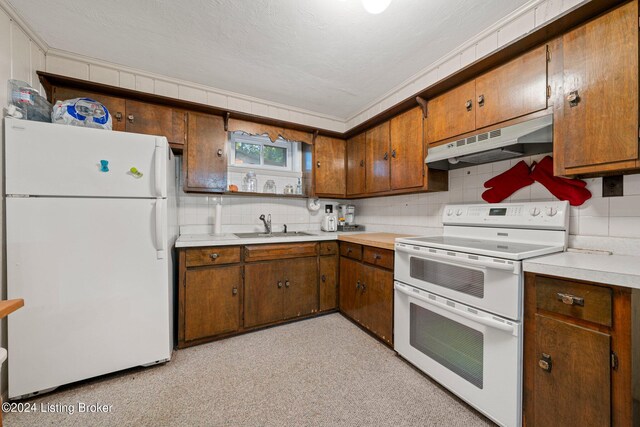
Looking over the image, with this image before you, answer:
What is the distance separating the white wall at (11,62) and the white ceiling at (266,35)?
11cm

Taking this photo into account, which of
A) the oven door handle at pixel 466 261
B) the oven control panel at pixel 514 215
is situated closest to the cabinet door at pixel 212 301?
the oven door handle at pixel 466 261

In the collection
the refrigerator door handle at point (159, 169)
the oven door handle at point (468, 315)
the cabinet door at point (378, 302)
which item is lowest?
the cabinet door at point (378, 302)

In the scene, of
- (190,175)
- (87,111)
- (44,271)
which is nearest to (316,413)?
(44,271)

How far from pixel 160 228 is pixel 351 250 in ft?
5.48

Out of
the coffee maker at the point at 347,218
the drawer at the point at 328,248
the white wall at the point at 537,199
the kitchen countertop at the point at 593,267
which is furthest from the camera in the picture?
the coffee maker at the point at 347,218

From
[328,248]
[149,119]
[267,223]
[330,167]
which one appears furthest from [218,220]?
[330,167]

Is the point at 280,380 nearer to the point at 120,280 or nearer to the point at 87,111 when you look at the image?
the point at 120,280

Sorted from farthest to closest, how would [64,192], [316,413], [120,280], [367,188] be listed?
[367,188] < [120,280] < [64,192] < [316,413]

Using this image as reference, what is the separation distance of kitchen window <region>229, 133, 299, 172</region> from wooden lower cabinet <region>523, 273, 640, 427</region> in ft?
8.65

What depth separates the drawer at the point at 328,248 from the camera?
2.64 m

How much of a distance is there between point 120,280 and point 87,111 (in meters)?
1.22

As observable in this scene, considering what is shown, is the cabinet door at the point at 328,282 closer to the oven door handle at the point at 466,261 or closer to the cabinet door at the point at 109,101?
the oven door handle at the point at 466,261

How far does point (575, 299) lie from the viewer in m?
1.04

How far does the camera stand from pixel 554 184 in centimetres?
153
